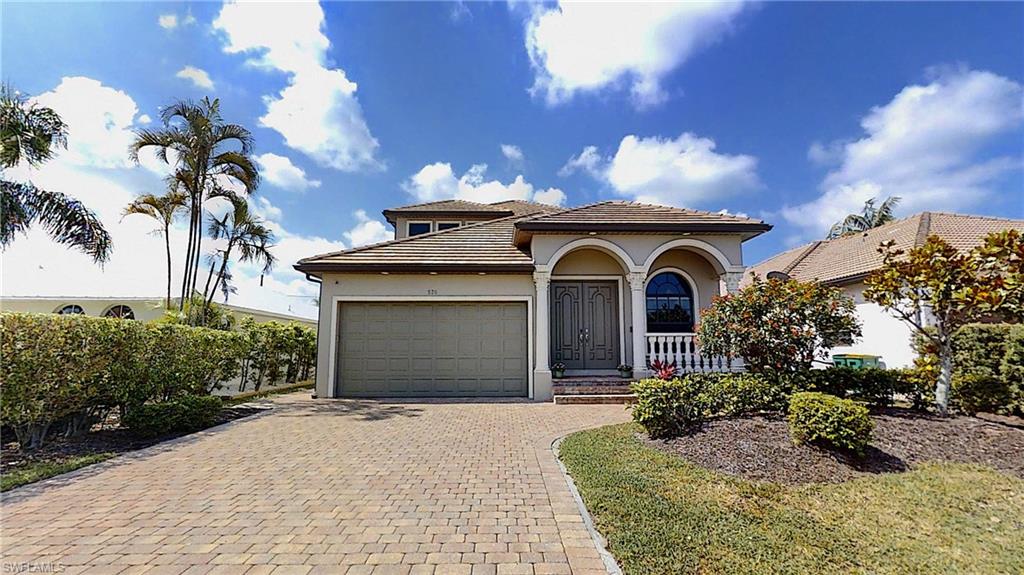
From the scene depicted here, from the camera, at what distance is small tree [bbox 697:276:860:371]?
22.6 feet

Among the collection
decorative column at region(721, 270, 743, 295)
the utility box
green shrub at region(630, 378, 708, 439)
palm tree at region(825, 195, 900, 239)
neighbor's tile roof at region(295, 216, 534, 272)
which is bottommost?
green shrub at region(630, 378, 708, 439)

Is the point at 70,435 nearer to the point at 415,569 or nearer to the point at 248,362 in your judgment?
the point at 248,362

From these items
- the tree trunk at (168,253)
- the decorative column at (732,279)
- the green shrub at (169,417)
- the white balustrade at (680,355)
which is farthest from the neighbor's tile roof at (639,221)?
the tree trunk at (168,253)

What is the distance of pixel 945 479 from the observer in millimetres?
4590

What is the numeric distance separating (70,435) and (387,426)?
4649 millimetres

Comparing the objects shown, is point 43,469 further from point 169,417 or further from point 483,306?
point 483,306

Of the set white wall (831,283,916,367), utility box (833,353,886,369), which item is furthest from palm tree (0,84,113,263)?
white wall (831,283,916,367)

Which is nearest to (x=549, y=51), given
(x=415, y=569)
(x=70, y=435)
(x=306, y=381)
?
(x=415, y=569)

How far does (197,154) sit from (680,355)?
14.6m

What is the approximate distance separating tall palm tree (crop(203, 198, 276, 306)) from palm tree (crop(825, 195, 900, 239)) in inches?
1215

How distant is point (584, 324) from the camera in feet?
40.4

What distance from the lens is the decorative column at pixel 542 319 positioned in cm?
1105

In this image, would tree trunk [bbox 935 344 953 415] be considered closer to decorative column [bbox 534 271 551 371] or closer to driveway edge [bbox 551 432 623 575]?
driveway edge [bbox 551 432 623 575]

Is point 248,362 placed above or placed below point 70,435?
above
